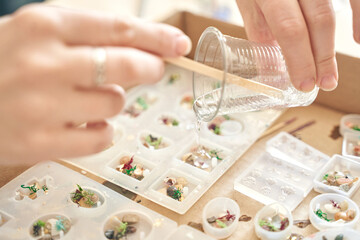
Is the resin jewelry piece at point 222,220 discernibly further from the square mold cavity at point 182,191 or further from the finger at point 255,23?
the finger at point 255,23

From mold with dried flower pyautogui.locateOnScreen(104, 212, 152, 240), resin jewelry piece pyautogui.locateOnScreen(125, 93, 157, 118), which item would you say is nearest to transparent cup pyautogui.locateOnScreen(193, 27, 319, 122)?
mold with dried flower pyautogui.locateOnScreen(104, 212, 152, 240)

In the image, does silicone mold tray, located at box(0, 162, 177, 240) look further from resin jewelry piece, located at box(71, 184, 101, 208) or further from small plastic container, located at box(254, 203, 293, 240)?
small plastic container, located at box(254, 203, 293, 240)

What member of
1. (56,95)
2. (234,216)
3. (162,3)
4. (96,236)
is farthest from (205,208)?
(162,3)

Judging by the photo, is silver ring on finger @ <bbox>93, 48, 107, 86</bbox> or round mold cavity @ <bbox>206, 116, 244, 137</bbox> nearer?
silver ring on finger @ <bbox>93, 48, 107, 86</bbox>

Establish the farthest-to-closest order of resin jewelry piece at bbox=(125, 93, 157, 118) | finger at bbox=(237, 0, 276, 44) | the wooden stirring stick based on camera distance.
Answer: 1. resin jewelry piece at bbox=(125, 93, 157, 118)
2. finger at bbox=(237, 0, 276, 44)
3. the wooden stirring stick

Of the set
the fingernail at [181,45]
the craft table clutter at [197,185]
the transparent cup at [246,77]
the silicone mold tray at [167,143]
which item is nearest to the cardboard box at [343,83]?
the craft table clutter at [197,185]

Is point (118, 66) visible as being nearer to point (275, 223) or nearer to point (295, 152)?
point (275, 223)

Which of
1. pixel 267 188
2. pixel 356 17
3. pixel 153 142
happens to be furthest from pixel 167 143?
pixel 356 17
